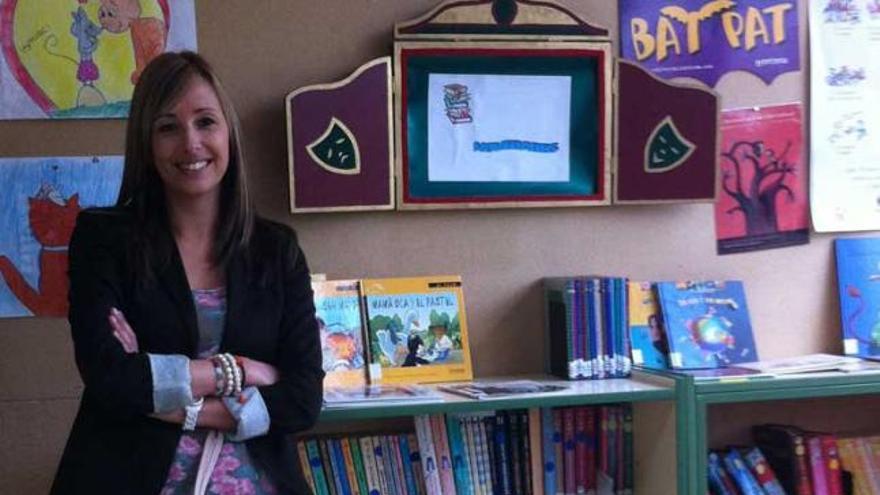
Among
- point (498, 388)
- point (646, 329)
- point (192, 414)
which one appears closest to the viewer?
point (192, 414)

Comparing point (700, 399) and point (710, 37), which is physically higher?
point (710, 37)

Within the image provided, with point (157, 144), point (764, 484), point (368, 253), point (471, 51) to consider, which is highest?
point (471, 51)

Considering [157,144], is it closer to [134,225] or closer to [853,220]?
[134,225]

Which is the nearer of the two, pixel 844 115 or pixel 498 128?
pixel 498 128

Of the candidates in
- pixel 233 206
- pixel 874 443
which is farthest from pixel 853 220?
pixel 233 206

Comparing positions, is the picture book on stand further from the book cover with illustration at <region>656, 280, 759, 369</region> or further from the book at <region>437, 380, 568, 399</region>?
the book at <region>437, 380, 568, 399</region>

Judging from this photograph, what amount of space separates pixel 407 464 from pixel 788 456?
103 centimetres

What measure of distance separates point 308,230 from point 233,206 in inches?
25.8

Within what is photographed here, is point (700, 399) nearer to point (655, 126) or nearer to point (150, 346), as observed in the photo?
point (655, 126)

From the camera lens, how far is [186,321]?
174cm

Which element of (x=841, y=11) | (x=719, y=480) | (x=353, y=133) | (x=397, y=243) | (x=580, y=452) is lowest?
(x=719, y=480)

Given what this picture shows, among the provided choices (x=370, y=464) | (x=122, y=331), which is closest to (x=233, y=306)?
(x=122, y=331)

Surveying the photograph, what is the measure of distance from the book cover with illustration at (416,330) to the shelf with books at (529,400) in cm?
9

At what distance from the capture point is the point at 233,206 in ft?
6.11
